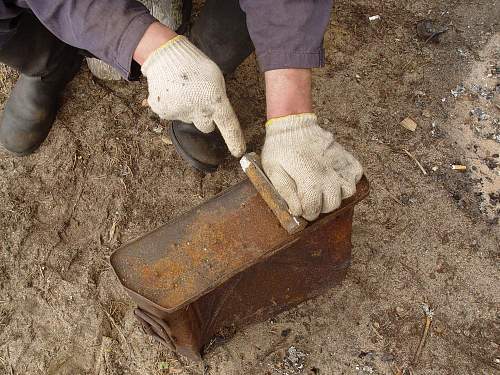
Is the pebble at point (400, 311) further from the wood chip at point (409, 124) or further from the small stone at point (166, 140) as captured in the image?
the small stone at point (166, 140)

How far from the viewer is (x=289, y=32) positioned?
65.2 inches

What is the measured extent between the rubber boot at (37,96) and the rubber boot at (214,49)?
60 centimetres

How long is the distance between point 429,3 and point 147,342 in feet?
7.40

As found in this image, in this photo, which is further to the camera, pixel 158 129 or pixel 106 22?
pixel 158 129

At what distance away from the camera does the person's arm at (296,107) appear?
1.61 metres

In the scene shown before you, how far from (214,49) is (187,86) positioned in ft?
2.44

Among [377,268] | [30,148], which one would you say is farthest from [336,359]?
[30,148]

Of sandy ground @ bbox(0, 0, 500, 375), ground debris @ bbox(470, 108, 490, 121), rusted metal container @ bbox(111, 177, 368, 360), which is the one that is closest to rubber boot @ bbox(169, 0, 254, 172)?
sandy ground @ bbox(0, 0, 500, 375)

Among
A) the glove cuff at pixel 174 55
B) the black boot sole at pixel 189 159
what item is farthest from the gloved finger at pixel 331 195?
the black boot sole at pixel 189 159

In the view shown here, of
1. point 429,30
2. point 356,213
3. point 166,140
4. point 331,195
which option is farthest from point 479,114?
point 166,140

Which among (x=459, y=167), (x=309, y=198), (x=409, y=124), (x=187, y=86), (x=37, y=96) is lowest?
(x=459, y=167)

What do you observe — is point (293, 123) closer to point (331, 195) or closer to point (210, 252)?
point (331, 195)

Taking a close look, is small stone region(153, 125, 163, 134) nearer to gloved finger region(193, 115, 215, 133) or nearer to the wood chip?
gloved finger region(193, 115, 215, 133)

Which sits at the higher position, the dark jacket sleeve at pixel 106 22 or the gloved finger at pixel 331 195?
the dark jacket sleeve at pixel 106 22
